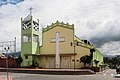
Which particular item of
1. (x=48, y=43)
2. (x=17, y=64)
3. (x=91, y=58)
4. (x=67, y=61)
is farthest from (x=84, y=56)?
(x=17, y=64)

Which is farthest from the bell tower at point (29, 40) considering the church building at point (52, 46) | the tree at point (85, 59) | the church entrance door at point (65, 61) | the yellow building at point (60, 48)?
the tree at point (85, 59)

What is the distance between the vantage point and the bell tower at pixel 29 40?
181 feet

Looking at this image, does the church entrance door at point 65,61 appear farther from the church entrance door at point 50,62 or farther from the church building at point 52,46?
the church entrance door at point 50,62

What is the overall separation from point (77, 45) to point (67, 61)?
175 inches

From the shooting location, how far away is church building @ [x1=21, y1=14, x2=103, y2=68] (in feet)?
177

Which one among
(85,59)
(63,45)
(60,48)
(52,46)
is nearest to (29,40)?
(52,46)

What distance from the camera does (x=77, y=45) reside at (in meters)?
53.6

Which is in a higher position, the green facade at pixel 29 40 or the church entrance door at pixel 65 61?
Result: the green facade at pixel 29 40

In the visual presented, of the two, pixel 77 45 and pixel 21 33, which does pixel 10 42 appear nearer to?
pixel 21 33

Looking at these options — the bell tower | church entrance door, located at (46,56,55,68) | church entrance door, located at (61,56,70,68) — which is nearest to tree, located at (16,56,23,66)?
the bell tower

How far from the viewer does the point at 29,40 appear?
5612cm

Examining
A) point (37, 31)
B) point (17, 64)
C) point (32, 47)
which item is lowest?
point (17, 64)

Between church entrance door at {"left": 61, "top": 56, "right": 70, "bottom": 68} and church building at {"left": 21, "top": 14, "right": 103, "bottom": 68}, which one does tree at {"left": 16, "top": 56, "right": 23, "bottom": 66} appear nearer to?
church building at {"left": 21, "top": 14, "right": 103, "bottom": 68}

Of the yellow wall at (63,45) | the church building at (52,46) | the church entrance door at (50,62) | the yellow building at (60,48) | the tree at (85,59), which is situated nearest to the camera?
the tree at (85,59)
